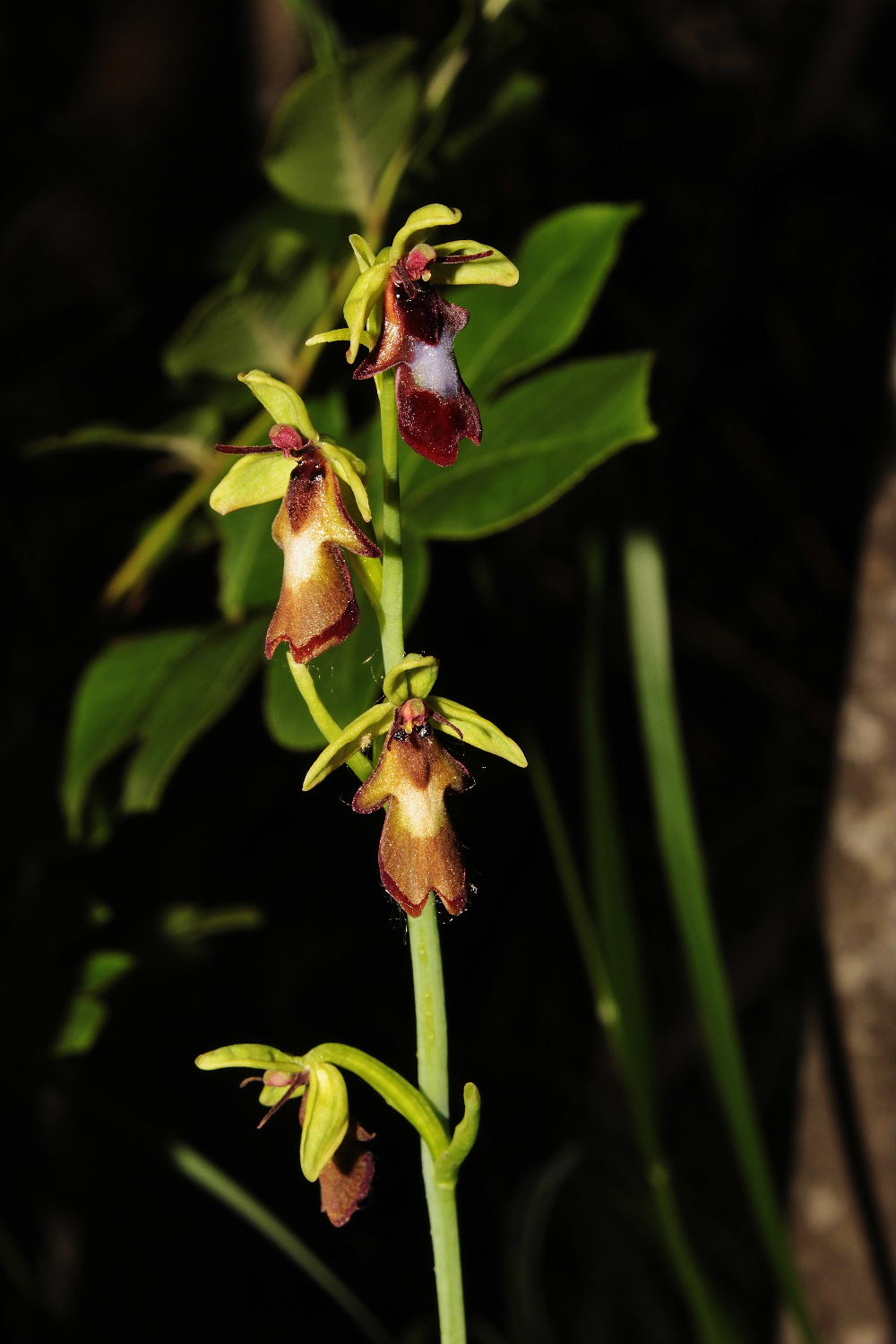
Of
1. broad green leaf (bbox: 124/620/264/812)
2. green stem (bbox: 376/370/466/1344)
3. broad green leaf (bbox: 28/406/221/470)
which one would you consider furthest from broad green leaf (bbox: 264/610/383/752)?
broad green leaf (bbox: 28/406/221/470)

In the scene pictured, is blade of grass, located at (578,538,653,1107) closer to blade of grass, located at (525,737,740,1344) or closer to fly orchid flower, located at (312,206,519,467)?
blade of grass, located at (525,737,740,1344)

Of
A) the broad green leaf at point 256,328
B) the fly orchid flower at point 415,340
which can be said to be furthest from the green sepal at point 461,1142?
the broad green leaf at point 256,328

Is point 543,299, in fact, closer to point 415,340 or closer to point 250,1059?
point 415,340

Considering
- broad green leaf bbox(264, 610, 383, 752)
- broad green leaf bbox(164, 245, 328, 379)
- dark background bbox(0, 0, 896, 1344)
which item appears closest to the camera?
broad green leaf bbox(264, 610, 383, 752)

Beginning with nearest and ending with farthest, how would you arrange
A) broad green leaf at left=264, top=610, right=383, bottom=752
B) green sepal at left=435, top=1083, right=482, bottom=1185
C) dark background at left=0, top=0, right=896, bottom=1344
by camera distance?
1. green sepal at left=435, top=1083, right=482, bottom=1185
2. broad green leaf at left=264, top=610, right=383, bottom=752
3. dark background at left=0, top=0, right=896, bottom=1344

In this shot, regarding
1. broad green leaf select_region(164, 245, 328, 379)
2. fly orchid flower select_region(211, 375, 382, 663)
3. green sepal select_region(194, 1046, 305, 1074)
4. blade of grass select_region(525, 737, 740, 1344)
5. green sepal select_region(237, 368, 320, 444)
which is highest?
broad green leaf select_region(164, 245, 328, 379)

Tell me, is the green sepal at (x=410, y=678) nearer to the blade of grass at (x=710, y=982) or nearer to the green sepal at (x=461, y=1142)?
the green sepal at (x=461, y=1142)

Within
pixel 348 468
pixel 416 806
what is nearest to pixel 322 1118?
pixel 416 806
